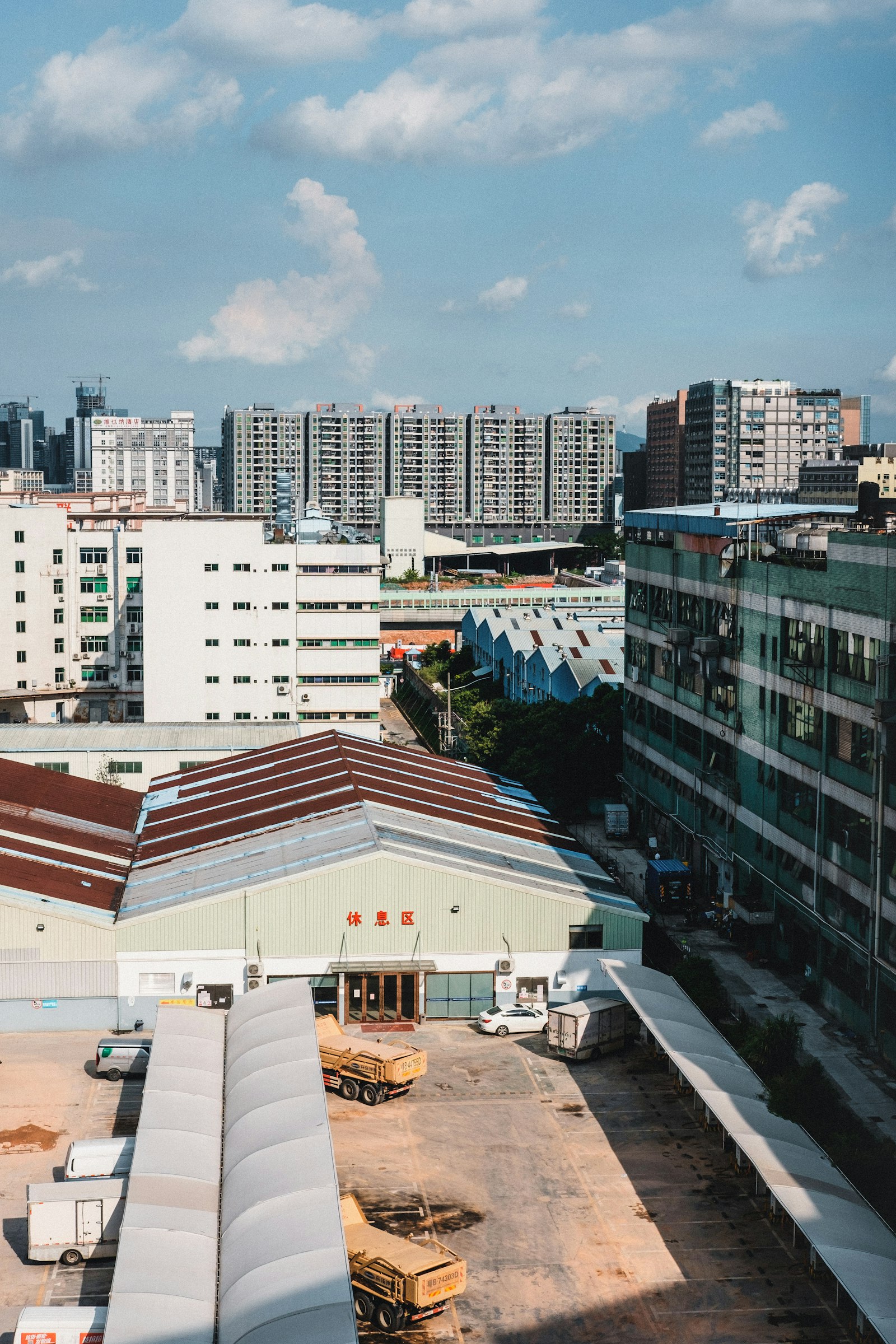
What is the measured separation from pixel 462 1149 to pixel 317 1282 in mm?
9755

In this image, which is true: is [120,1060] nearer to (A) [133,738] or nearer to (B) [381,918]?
(B) [381,918]

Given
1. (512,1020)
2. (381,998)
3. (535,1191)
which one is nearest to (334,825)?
(381,998)

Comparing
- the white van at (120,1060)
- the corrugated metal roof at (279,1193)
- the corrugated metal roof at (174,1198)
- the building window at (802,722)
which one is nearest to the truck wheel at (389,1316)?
the corrugated metal roof at (279,1193)

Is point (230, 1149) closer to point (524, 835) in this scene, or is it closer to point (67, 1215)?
point (67, 1215)

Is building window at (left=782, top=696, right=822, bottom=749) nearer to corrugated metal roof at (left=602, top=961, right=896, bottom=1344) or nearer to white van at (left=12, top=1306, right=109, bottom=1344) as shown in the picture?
corrugated metal roof at (left=602, top=961, right=896, bottom=1344)

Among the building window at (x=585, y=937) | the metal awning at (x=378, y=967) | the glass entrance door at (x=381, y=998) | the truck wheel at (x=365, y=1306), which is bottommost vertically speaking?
the truck wheel at (x=365, y=1306)

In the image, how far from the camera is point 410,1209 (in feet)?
96.6

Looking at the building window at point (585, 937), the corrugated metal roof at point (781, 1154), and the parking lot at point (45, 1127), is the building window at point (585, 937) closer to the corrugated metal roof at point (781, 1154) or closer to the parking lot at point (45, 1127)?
the corrugated metal roof at point (781, 1154)

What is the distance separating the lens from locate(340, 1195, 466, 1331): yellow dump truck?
81.4 ft

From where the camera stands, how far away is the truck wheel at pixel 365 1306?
987 inches

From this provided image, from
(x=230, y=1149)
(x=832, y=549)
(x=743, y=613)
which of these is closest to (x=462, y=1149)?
(x=230, y=1149)

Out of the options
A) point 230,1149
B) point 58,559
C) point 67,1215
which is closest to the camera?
point 67,1215

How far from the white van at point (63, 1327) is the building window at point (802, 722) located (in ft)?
91.2

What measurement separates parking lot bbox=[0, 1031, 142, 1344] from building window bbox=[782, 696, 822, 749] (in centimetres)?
2289
